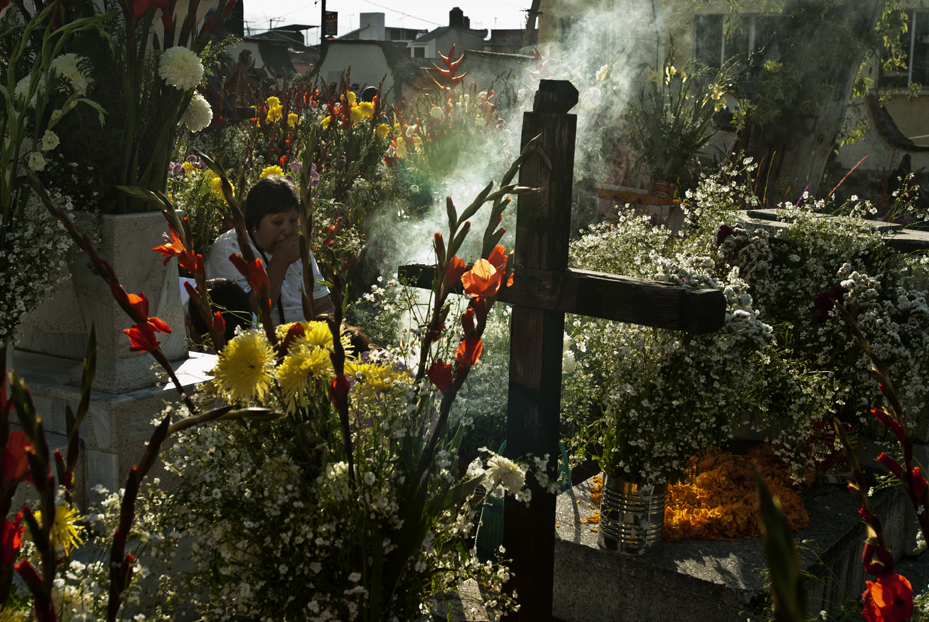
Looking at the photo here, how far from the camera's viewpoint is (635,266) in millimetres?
3090

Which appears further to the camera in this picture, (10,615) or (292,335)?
(292,335)

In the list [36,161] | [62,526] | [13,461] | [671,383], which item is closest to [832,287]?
[671,383]

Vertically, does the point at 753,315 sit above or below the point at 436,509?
above

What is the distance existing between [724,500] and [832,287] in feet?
3.31

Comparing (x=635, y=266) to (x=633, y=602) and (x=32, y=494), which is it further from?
(x=32, y=494)

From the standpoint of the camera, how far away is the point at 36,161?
237 centimetres

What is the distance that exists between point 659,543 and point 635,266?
3.46ft

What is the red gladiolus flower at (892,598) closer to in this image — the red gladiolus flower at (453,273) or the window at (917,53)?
the red gladiolus flower at (453,273)

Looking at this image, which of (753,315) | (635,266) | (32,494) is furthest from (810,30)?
(32,494)

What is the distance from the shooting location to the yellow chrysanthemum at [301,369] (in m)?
1.17

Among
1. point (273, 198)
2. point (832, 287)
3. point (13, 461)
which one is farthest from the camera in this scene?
point (273, 198)

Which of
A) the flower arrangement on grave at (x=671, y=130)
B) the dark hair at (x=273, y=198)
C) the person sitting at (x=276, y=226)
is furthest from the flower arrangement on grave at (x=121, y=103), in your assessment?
the flower arrangement on grave at (x=671, y=130)

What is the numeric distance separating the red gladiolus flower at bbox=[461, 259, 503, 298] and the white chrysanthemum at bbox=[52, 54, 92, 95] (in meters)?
1.77

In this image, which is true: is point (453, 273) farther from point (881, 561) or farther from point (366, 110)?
point (366, 110)
